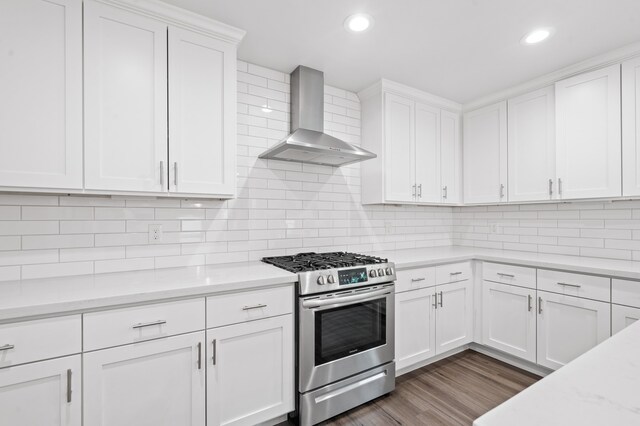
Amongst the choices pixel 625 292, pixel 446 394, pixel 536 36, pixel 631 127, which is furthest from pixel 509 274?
pixel 536 36

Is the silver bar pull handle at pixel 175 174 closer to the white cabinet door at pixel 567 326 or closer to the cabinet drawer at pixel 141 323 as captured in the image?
the cabinet drawer at pixel 141 323

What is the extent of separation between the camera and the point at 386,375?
7.61ft

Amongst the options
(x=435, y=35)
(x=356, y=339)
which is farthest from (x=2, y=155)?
(x=435, y=35)

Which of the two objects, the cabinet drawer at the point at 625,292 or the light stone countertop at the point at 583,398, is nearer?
the light stone countertop at the point at 583,398

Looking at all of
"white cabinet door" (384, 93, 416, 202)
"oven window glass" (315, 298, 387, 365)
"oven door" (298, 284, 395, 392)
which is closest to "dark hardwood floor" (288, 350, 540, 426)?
"oven door" (298, 284, 395, 392)

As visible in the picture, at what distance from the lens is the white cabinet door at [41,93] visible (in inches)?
60.2

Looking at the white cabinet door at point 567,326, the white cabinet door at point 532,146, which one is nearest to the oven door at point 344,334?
the white cabinet door at point 567,326

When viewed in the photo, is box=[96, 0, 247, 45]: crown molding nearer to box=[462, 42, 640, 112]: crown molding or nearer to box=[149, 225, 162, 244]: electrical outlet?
box=[149, 225, 162, 244]: electrical outlet

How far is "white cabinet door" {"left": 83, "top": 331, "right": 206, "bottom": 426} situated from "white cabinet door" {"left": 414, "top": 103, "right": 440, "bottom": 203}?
2.34m

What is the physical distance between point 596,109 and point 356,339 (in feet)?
8.29

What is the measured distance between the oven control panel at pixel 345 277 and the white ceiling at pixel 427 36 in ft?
5.18

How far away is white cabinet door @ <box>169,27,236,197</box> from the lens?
6.32 feet

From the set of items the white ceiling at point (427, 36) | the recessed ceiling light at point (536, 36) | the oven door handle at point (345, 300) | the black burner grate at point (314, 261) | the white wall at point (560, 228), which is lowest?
the oven door handle at point (345, 300)

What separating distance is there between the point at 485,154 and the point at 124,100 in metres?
3.17
